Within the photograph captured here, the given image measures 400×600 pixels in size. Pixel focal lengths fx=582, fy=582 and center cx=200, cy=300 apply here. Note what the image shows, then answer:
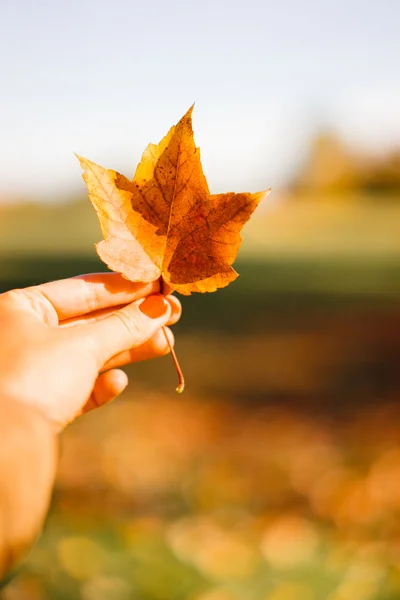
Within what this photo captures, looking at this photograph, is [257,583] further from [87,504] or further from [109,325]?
[109,325]

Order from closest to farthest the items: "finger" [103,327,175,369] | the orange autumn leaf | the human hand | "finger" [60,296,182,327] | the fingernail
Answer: the orange autumn leaf < the human hand < the fingernail < "finger" [60,296,182,327] < "finger" [103,327,175,369]

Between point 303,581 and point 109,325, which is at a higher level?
point 109,325

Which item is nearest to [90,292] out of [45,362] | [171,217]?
[45,362]

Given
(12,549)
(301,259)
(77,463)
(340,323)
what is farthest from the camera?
(301,259)

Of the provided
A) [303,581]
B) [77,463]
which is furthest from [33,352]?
[77,463]

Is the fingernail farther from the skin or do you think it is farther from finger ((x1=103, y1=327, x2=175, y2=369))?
finger ((x1=103, y1=327, x2=175, y2=369))

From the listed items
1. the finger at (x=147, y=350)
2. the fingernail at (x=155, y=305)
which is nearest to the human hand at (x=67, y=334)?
the fingernail at (x=155, y=305)

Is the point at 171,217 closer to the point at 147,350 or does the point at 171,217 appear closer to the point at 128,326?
the point at 128,326

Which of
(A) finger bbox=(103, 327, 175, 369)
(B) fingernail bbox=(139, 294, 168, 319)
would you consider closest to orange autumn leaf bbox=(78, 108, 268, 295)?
(B) fingernail bbox=(139, 294, 168, 319)
